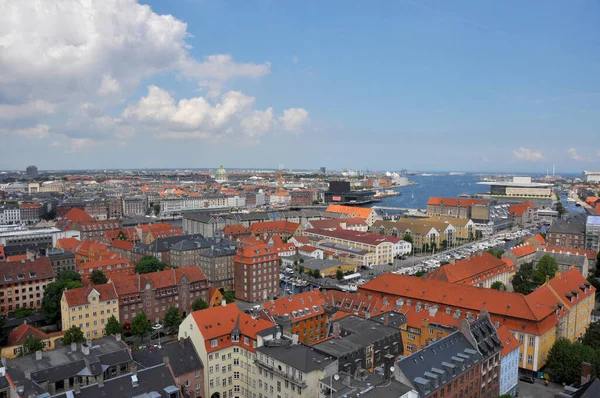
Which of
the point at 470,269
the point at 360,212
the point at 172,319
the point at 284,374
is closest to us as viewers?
the point at 284,374

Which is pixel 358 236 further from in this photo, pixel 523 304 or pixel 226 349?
pixel 226 349

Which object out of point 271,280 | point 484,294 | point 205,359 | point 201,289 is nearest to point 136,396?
point 205,359

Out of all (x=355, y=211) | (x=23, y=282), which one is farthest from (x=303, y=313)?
(x=355, y=211)

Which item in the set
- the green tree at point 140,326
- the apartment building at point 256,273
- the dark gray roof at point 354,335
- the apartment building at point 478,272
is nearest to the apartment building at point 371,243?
the apartment building at point 478,272

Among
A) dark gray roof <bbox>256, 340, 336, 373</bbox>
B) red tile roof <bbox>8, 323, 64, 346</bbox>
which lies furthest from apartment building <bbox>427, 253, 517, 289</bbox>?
red tile roof <bbox>8, 323, 64, 346</bbox>

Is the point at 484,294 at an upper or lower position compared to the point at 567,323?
upper

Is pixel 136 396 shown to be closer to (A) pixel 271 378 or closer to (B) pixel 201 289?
(A) pixel 271 378

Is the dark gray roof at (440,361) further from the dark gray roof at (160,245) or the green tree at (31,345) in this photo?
the dark gray roof at (160,245)
